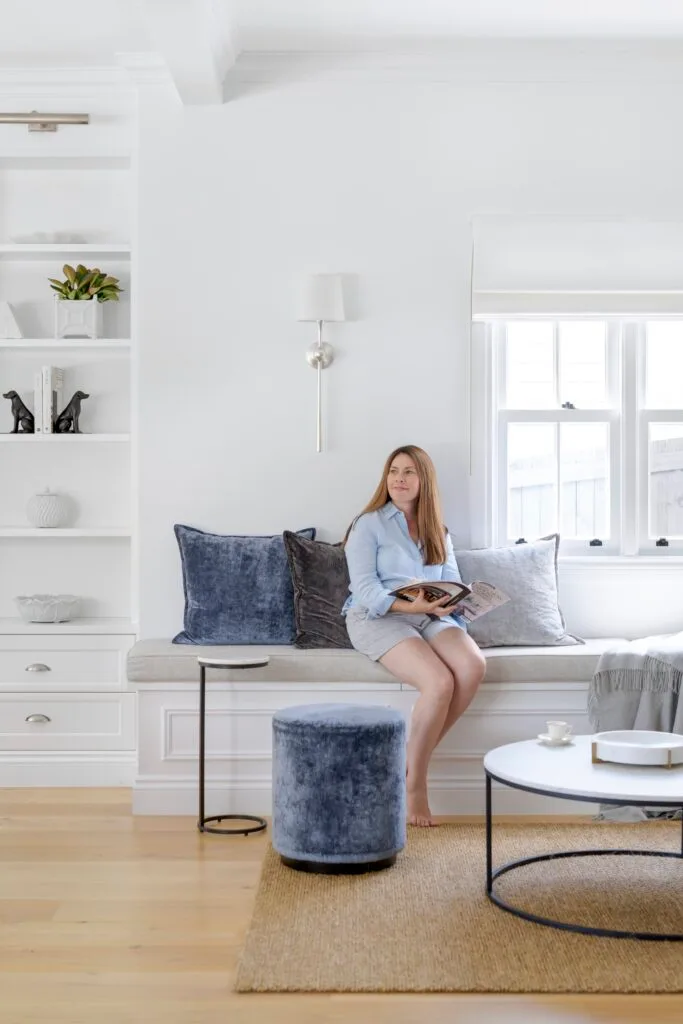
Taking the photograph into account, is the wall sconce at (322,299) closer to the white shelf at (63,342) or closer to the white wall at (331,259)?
the white wall at (331,259)

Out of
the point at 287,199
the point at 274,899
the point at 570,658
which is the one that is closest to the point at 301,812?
the point at 274,899

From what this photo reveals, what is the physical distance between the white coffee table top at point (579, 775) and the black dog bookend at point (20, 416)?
274 centimetres

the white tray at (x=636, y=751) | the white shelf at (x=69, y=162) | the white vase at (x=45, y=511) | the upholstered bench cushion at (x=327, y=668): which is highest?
the white shelf at (x=69, y=162)

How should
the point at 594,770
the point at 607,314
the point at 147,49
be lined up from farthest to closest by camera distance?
the point at 607,314 → the point at 147,49 → the point at 594,770

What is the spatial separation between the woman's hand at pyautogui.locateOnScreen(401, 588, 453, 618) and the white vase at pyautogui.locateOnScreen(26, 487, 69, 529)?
1786 millimetres

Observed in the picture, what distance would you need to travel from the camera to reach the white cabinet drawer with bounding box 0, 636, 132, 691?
4.82 metres

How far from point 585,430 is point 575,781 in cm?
252

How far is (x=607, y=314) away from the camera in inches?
197

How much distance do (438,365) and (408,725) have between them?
5.11ft

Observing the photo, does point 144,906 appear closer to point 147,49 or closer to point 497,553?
point 497,553

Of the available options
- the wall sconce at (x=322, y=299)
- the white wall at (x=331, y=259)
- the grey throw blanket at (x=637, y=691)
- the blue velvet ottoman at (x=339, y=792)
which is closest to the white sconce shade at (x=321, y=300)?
the wall sconce at (x=322, y=299)

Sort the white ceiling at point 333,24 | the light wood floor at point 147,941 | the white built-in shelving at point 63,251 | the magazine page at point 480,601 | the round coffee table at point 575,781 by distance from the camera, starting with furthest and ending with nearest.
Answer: the white built-in shelving at point 63,251 < the white ceiling at point 333,24 < the magazine page at point 480,601 < the round coffee table at point 575,781 < the light wood floor at point 147,941

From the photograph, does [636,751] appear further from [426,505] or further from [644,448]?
[644,448]

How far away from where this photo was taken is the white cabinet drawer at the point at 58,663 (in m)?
4.82
